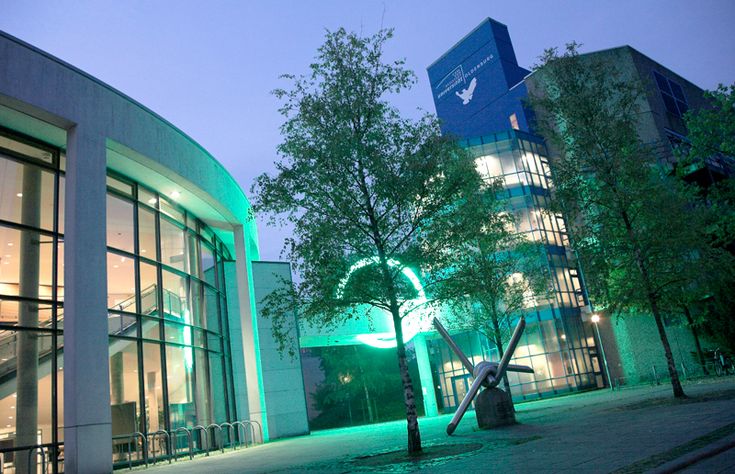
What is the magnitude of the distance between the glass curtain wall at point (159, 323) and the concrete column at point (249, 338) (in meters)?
0.95

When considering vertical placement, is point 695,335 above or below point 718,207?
below

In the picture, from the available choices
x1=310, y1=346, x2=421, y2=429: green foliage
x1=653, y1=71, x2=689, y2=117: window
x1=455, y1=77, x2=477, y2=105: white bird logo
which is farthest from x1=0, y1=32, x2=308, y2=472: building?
x1=455, y1=77, x2=477, y2=105: white bird logo

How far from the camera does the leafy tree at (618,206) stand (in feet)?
57.4

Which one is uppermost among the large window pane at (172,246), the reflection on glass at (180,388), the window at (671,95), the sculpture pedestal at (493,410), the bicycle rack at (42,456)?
the window at (671,95)

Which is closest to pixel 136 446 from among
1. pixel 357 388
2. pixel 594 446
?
pixel 594 446

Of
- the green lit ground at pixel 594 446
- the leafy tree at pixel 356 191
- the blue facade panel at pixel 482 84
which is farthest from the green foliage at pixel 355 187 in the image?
the blue facade panel at pixel 482 84

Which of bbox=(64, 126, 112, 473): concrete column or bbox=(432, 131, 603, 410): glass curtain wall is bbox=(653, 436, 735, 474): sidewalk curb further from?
bbox=(432, 131, 603, 410): glass curtain wall

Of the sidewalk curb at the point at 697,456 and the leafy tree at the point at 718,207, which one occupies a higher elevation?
the leafy tree at the point at 718,207

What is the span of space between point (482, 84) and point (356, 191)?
4456 centimetres

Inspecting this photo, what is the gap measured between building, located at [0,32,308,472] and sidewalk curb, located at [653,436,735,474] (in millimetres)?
12051

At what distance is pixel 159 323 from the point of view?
18.9 metres

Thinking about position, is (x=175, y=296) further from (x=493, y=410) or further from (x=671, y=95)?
(x=671, y=95)

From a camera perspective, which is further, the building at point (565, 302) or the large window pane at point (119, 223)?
the building at point (565, 302)

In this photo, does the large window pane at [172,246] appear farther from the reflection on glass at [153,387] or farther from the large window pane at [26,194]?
the large window pane at [26,194]
